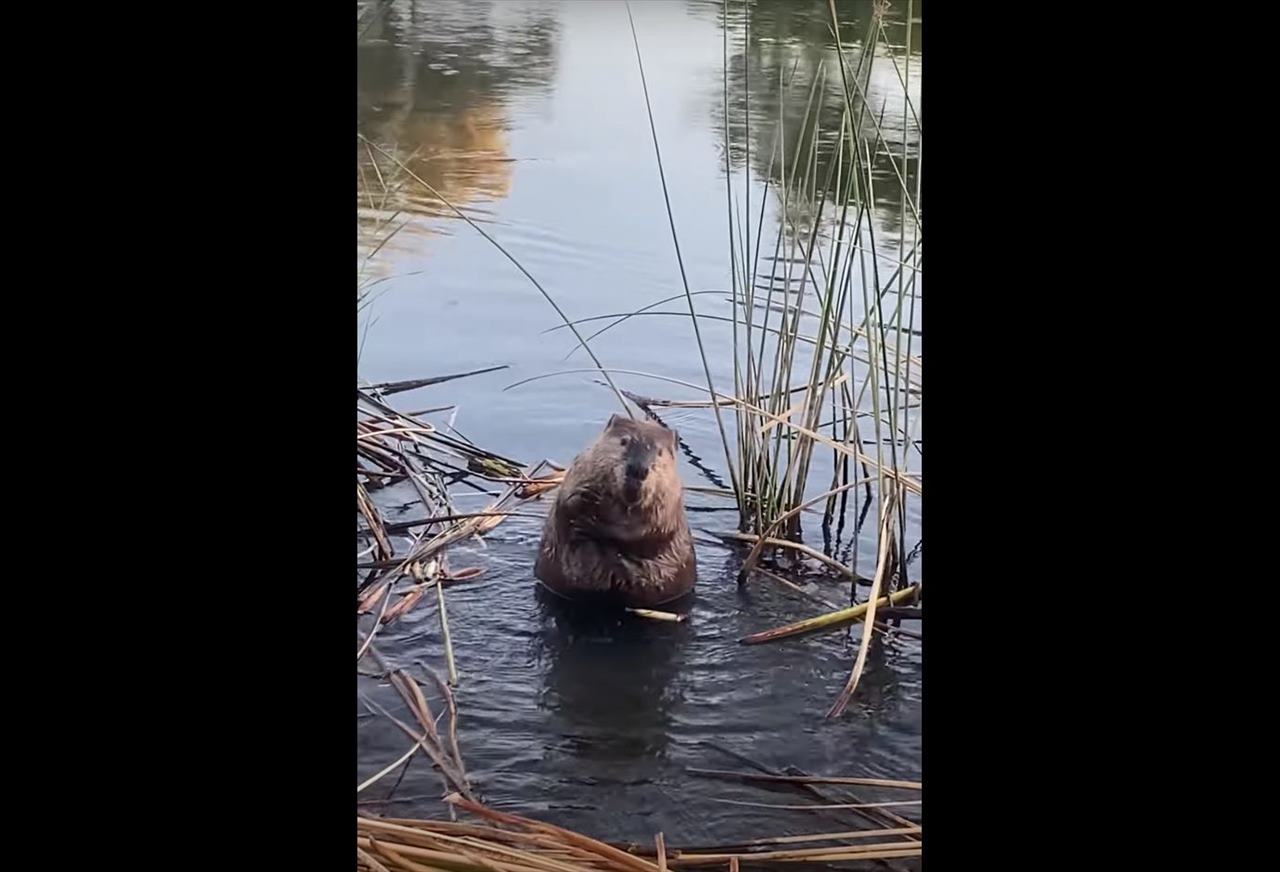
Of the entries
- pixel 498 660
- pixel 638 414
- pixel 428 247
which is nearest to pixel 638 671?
pixel 498 660

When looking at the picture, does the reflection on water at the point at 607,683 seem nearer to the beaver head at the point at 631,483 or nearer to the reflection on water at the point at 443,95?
the beaver head at the point at 631,483

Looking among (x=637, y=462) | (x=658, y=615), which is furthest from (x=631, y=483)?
(x=658, y=615)

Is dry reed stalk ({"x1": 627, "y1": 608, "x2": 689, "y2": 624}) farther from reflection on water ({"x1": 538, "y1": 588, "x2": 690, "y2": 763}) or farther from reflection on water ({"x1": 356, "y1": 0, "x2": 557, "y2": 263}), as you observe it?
reflection on water ({"x1": 356, "y1": 0, "x2": 557, "y2": 263})

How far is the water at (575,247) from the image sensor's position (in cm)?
125

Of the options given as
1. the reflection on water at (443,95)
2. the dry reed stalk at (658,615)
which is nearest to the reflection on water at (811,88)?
the reflection on water at (443,95)

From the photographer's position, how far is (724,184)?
4.41 ft

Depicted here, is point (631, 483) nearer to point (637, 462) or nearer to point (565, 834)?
point (637, 462)

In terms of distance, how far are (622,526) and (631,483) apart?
0.05 meters

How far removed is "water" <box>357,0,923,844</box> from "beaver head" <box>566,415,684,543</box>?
1.0 inches

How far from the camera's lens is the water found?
125 centimetres

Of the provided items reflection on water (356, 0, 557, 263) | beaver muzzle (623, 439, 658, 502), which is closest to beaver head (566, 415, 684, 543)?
beaver muzzle (623, 439, 658, 502)
